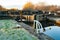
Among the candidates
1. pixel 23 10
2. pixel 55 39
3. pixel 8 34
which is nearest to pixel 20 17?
pixel 23 10

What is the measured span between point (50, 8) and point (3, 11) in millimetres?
1706


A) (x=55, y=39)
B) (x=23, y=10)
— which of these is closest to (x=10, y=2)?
(x=23, y=10)

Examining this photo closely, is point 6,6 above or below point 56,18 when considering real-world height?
above

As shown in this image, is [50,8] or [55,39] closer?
[55,39]

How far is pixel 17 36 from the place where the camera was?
3.64 m

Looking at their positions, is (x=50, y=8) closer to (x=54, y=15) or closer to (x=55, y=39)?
(x=54, y=15)

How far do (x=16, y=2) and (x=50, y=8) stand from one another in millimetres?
1274

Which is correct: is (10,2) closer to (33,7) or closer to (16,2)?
(16,2)

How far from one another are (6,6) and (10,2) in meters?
0.21

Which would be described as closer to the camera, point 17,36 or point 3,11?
point 17,36

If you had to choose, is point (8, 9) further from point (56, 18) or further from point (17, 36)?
point (17, 36)

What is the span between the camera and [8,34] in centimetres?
381

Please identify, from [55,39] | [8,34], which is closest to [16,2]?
[8,34]

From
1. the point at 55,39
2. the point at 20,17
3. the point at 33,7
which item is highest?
the point at 33,7
